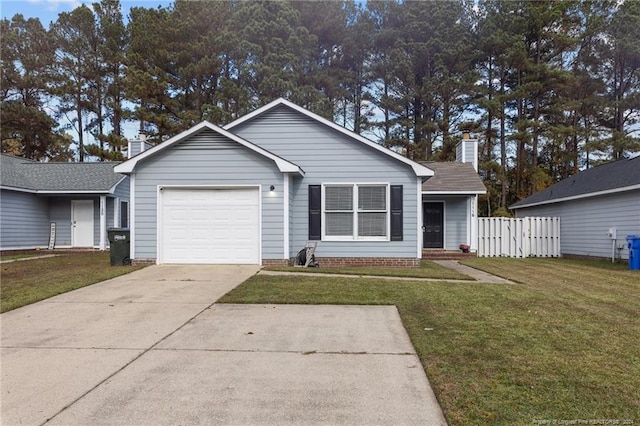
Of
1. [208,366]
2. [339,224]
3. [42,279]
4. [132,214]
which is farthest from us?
[339,224]

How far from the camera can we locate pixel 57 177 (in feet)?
60.4

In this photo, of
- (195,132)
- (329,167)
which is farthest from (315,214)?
(195,132)

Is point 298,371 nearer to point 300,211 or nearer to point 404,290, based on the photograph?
point 404,290

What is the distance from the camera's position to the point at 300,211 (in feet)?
39.0

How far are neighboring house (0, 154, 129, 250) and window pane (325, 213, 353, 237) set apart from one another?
35.2ft

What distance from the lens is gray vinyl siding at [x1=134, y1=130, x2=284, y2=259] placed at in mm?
10836

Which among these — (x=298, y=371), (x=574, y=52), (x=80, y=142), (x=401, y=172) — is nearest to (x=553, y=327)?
(x=298, y=371)

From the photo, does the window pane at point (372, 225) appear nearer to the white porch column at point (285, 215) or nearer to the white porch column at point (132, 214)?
the white porch column at point (285, 215)

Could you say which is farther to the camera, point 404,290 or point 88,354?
point 404,290

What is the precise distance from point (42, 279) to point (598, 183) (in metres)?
Answer: 17.5

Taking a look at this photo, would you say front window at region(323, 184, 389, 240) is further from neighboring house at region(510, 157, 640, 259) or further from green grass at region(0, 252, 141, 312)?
neighboring house at region(510, 157, 640, 259)

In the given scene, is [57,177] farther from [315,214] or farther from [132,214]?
[315,214]

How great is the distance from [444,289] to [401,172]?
4.70 metres

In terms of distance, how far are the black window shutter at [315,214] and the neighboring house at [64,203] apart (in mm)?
10260
